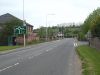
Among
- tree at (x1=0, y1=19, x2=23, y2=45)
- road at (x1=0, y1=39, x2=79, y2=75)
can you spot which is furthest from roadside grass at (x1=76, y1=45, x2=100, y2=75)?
tree at (x1=0, y1=19, x2=23, y2=45)

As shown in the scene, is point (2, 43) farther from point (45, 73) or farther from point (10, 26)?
point (45, 73)

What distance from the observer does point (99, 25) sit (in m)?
46.2

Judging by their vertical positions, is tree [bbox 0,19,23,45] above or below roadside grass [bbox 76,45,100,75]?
above

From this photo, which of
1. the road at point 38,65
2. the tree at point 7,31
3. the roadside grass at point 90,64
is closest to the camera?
the roadside grass at point 90,64

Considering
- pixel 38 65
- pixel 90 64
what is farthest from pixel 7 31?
pixel 90 64

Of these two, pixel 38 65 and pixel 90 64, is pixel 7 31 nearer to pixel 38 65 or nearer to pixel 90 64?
pixel 38 65

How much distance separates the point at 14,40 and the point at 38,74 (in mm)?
68371

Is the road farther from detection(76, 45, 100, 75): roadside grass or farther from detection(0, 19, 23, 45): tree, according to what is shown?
detection(0, 19, 23, 45): tree

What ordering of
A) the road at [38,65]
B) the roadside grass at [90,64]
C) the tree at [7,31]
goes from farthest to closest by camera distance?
the tree at [7,31]
the road at [38,65]
the roadside grass at [90,64]

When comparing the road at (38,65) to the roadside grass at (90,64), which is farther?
the road at (38,65)

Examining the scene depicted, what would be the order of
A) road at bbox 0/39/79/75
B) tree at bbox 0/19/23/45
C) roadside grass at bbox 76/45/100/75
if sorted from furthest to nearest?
tree at bbox 0/19/23/45 → road at bbox 0/39/79/75 → roadside grass at bbox 76/45/100/75

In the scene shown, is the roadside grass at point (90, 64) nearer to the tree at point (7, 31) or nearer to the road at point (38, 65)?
the road at point (38, 65)

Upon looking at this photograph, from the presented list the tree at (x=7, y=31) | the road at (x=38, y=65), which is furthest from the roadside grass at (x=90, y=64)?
the tree at (x=7, y=31)

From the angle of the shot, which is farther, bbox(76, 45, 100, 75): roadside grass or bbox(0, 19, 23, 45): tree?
bbox(0, 19, 23, 45): tree
